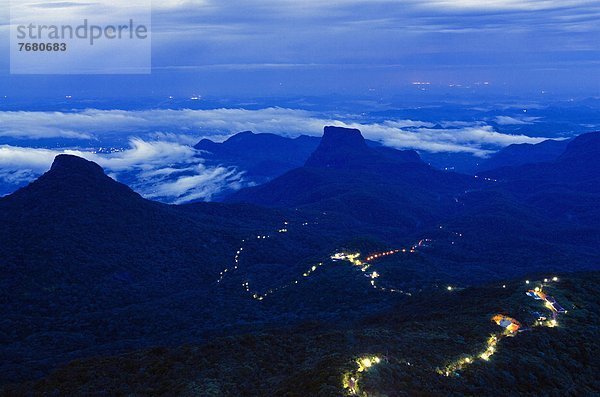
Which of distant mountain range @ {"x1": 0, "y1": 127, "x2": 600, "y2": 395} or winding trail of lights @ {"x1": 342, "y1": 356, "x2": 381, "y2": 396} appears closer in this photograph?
winding trail of lights @ {"x1": 342, "y1": 356, "x2": 381, "y2": 396}

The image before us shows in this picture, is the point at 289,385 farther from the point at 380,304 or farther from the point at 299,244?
the point at 299,244

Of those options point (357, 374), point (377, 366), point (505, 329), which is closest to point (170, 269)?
point (505, 329)

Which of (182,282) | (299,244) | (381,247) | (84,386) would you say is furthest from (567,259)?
(84,386)

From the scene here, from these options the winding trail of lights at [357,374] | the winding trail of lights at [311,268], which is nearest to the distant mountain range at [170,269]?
the winding trail of lights at [311,268]

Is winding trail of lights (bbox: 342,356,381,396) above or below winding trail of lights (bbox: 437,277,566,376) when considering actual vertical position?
above

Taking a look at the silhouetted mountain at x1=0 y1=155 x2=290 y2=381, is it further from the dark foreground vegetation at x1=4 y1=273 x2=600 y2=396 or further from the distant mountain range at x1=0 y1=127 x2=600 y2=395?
the dark foreground vegetation at x1=4 y1=273 x2=600 y2=396

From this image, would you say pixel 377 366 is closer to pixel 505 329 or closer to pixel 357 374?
pixel 357 374

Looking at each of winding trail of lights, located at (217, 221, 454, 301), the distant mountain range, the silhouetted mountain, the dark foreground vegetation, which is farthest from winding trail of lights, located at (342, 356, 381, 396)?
winding trail of lights, located at (217, 221, 454, 301)

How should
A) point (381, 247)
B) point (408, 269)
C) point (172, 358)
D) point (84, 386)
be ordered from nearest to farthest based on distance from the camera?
point (84, 386) → point (172, 358) → point (408, 269) → point (381, 247)

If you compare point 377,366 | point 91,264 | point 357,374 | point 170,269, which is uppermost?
point 357,374

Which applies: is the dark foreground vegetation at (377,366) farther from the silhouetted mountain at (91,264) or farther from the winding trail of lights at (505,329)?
the silhouetted mountain at (91,264)

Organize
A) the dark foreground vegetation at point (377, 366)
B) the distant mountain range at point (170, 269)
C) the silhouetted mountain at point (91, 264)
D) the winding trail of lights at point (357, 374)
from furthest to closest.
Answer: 1. the distant mountain range at point (170, 269)
2. the silhouetted mountain at point (91, 264)
3. the dark foreground vegetation at point (377, 366)
4. the winding trail of lights at point (357, 374)
